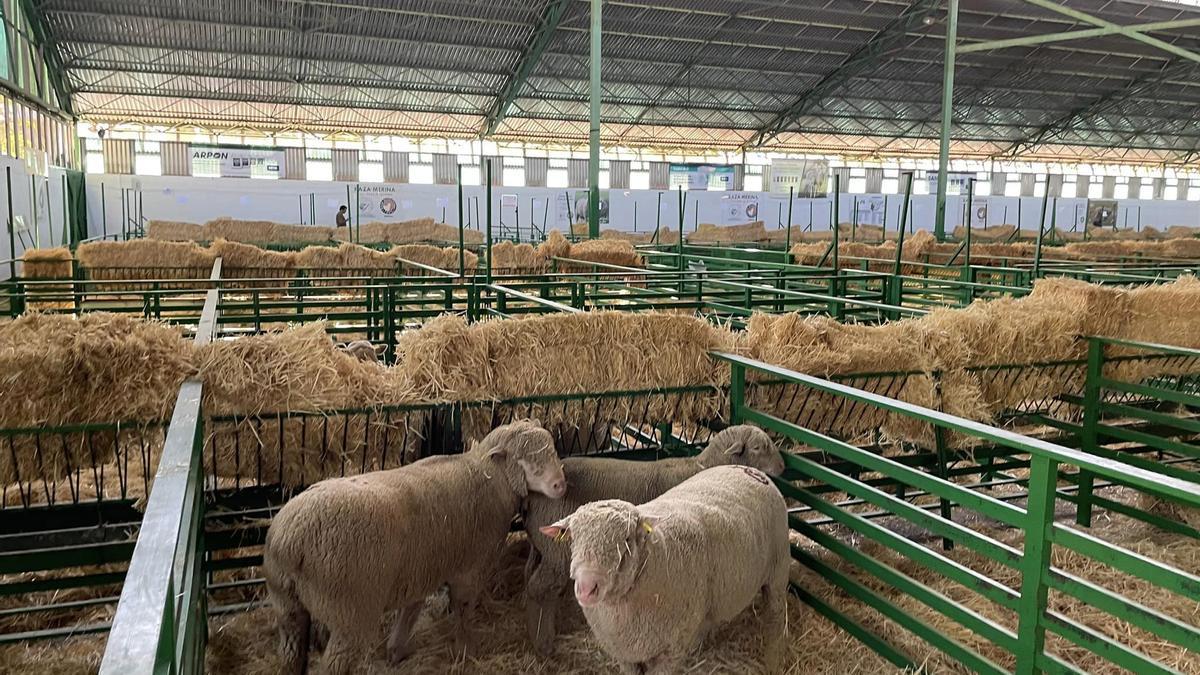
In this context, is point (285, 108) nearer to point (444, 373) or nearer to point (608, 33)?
point (608, 33)

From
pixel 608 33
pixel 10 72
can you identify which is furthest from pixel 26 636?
pixel 608 33

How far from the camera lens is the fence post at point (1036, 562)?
2576 mm

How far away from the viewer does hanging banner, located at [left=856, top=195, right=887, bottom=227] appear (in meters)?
30.6

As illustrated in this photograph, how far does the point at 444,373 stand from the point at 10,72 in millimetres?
17585

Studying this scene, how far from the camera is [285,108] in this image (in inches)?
1090

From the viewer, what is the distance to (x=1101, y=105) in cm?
3362

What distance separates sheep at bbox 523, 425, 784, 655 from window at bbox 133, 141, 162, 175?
27.1 meters

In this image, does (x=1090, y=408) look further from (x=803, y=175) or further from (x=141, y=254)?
(x=803, y=175)

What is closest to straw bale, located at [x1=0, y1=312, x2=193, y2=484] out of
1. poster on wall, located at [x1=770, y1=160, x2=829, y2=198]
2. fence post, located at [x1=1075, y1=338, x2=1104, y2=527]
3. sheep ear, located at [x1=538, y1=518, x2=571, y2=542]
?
sheep ear, located at [x1=538, y1=518, x2=571, y2=542]

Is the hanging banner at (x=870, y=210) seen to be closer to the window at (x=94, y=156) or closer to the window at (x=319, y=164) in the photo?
the window at (x=319, y=164)

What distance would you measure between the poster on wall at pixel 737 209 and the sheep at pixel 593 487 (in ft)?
84.1

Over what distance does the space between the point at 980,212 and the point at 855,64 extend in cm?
814

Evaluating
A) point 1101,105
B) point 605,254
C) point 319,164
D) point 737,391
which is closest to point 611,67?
point 319,164

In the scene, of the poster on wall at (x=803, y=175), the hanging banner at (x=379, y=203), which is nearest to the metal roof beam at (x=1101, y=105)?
the poster on wall at (x=803, y=175)
